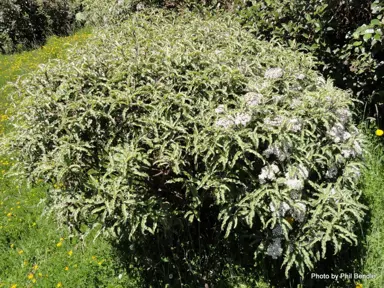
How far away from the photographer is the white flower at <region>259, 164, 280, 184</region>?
92.0 inches

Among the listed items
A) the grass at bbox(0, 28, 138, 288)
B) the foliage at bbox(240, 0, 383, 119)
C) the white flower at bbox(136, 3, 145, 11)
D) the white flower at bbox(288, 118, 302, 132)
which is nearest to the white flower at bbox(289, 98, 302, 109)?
the white flower at bbox(288, 118, 302, 132)

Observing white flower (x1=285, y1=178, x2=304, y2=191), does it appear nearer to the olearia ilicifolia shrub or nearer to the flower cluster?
the olearia ilicifolia shrub

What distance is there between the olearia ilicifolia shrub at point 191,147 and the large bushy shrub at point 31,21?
30.1ft

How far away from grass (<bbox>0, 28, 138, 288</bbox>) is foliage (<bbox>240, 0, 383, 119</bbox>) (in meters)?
2.02

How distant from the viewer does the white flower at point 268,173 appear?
7.66ft

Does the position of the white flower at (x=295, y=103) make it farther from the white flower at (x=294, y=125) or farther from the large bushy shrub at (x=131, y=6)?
the large bushy shrub at (x=131, y=6)

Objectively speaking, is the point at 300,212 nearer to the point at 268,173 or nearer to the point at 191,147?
the point at 268,173

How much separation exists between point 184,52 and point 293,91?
0.78m

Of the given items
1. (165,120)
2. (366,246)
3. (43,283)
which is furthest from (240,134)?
(43,283)

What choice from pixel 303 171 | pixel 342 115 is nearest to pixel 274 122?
pixel 303 171

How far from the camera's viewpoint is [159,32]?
11.1 ft

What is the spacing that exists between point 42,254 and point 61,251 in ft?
0.60

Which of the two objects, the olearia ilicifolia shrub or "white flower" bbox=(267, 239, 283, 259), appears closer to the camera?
the olearia ilicifolia shrub

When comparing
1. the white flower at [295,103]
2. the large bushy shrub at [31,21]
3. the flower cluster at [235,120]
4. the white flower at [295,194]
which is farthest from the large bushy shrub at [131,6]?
the large bushy shrub at [31,21]
